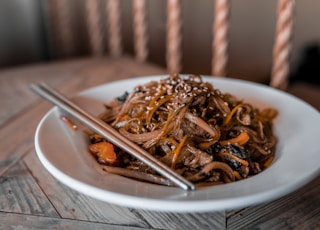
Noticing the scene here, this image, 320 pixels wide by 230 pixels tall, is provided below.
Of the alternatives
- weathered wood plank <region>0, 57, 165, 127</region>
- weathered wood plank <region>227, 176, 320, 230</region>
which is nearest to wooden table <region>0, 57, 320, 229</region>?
weathered wood plank <region>227, 176, 320, 230</region>

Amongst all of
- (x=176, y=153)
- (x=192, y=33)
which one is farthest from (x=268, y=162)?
(x=192, y=33)

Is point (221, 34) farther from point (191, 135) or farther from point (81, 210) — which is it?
point (81, 210)

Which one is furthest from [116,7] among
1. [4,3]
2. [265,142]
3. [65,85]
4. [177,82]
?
[265,142]

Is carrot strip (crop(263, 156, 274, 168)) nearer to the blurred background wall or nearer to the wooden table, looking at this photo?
the wooden table

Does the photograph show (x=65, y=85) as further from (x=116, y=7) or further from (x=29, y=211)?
(x=29, y=211)

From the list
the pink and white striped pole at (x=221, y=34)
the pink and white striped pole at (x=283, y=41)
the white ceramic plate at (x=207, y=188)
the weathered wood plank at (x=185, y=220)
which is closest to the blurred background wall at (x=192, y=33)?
the pink and white striped pole at (x=221, y=34)

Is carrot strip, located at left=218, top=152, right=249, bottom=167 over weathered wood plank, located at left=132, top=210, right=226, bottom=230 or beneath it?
over
